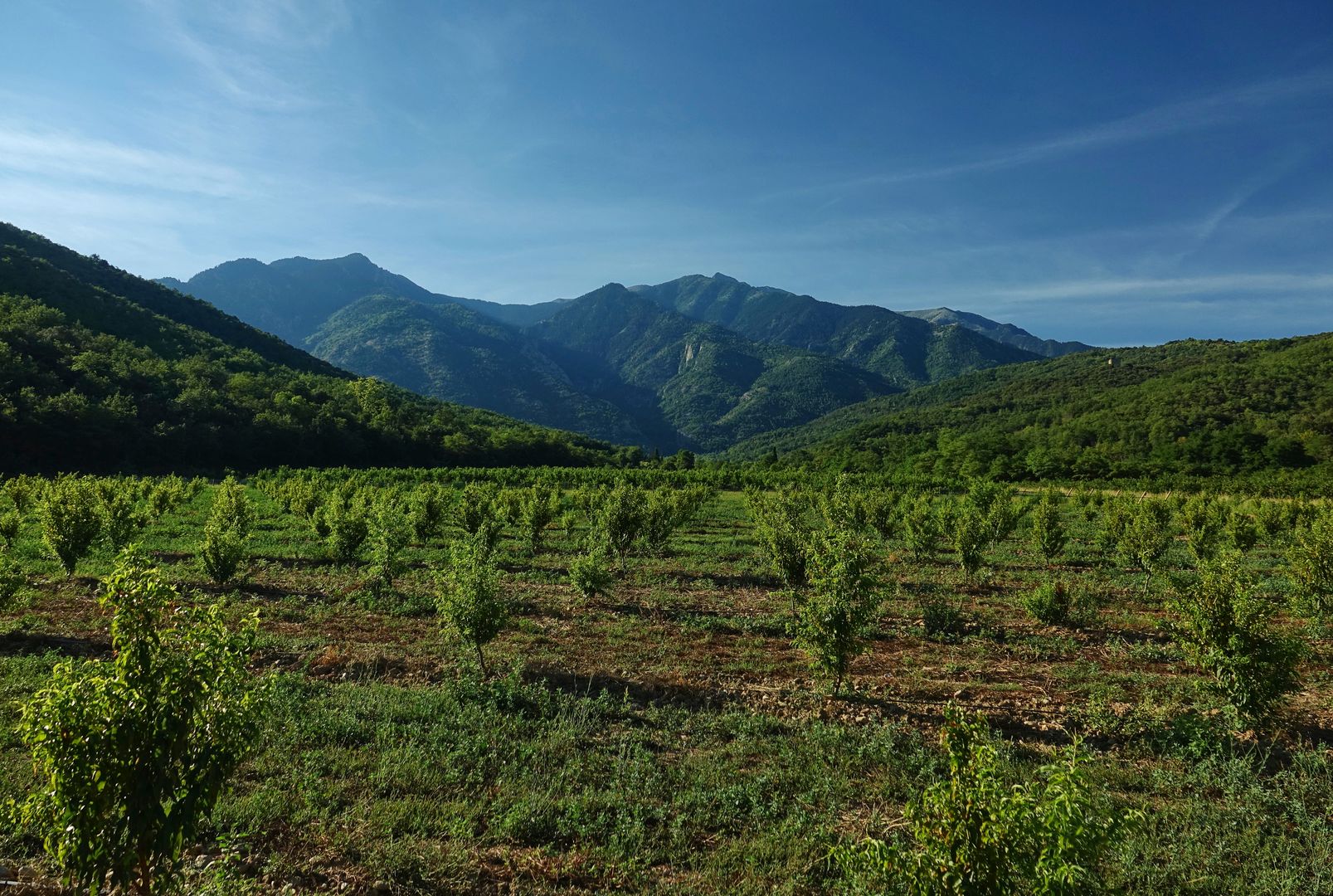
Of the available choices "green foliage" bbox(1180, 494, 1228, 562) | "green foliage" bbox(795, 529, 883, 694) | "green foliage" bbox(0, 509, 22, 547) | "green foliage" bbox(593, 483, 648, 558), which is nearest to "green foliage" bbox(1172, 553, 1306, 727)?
"green foliage" bbox(795, 529, 883, 694)

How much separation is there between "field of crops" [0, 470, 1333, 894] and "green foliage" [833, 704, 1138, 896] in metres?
0.03

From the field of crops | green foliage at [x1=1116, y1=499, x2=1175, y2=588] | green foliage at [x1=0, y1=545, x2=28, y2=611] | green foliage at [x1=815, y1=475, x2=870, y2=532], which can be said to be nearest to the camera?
the field of crops

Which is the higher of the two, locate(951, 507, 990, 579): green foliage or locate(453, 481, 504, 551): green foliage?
locate(951, 507, 990, 579): green foliage

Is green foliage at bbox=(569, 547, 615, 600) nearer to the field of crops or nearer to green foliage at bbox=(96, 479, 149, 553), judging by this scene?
the field of crops

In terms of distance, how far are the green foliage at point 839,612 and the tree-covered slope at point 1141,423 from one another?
91284mm

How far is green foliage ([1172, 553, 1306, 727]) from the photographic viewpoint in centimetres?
1045

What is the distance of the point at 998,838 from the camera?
4434 mm

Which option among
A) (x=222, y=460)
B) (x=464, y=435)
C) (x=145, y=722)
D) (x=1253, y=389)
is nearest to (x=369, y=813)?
(x=145, y=722)

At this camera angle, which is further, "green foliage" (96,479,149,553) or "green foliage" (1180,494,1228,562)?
"green foliage" (1180,494,1228,562)

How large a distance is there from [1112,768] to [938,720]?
9.36ft

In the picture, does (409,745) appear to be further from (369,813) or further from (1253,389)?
(1253,389)

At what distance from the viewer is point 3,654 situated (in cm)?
1242

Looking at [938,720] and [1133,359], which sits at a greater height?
[1133,359]

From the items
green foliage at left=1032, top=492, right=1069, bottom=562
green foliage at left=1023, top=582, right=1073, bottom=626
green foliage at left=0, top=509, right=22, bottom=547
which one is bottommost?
green foliage at left=0, top=509, right=22, bottom=547
